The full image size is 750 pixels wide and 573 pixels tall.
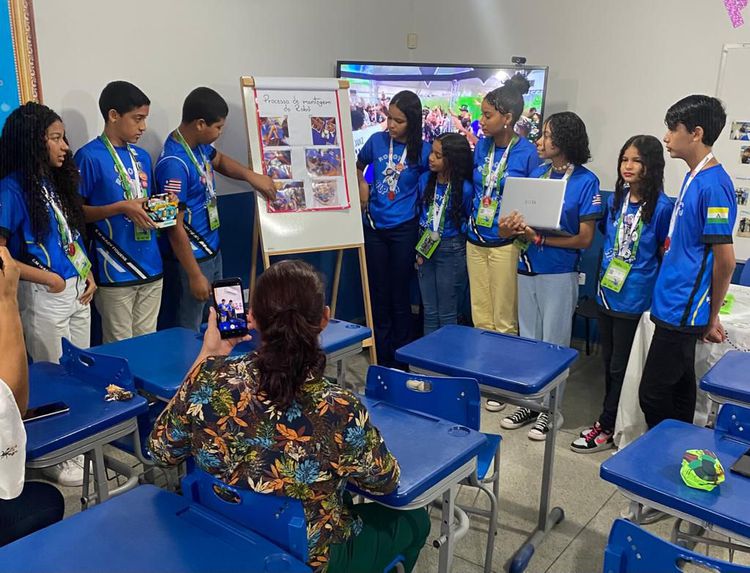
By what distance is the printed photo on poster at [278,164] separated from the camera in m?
3.67

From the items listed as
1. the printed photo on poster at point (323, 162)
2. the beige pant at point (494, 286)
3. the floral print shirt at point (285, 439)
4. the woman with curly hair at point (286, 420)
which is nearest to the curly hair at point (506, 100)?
the beige pant at point (494, 286)

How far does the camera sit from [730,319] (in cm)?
288

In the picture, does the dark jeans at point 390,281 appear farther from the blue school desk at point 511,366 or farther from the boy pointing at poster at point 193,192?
the blue school desk at point 511,366

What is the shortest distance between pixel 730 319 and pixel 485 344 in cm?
122

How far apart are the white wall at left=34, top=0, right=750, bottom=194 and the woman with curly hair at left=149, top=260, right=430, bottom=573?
226 centimetres

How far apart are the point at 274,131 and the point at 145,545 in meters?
2.76

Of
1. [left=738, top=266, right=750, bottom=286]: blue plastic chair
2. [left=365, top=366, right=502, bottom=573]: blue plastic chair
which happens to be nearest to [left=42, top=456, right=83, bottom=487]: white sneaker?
[left=365, top=366, right=502, bottom=573]: blue plastic chair

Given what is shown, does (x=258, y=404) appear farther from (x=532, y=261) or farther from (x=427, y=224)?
(x=427, y=224)

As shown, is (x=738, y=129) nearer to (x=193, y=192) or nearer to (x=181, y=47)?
(x=193, y=192)

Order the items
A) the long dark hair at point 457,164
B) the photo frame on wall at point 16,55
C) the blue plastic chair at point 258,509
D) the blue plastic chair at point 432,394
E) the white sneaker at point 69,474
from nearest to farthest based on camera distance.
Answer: the blue plastic chair at point 258,509 < the blue plastic chair at point 432,394 < the white sneaker at point 69,474 < the photo frame on wall at point 16,55 < the long dark hair at point 457,164

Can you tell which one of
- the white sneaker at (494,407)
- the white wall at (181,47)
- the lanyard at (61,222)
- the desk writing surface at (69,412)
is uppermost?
the white wall at (181,47)

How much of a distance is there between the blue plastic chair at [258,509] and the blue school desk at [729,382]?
4.62 feet

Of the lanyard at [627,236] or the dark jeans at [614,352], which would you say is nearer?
the lanyard at [627,236]

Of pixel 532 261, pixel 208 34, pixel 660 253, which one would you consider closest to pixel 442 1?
pixel 208 34
